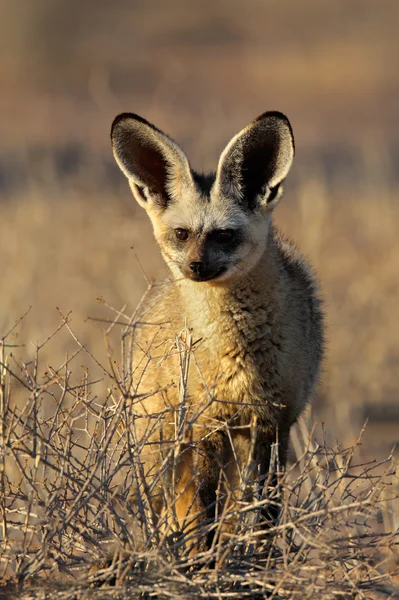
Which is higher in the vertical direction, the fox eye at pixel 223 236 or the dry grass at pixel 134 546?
the fox eye at pixel 223 236

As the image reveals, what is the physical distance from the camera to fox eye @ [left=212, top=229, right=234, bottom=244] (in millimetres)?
5438

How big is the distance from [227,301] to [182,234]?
425mm

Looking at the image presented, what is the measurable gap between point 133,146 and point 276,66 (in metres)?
25.5

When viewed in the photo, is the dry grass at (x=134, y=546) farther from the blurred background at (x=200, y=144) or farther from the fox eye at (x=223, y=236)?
the fox eye at (x=223, y=236)

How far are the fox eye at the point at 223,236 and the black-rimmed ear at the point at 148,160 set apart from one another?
34 centimetres

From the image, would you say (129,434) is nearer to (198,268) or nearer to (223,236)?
(198,268)

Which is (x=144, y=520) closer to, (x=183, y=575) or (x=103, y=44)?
(x=183, y=575)

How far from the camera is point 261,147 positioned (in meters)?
5.50

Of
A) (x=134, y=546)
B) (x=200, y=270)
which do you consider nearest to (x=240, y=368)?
(x=200, y=270)

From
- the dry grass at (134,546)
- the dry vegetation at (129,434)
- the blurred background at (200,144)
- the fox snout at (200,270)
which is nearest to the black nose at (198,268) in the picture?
the fox snout at (200,270)

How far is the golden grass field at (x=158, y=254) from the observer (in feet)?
14.0

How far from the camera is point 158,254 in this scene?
11.5 meters

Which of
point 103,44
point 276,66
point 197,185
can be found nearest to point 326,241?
point 197,185

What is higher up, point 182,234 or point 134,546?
point 182,234
